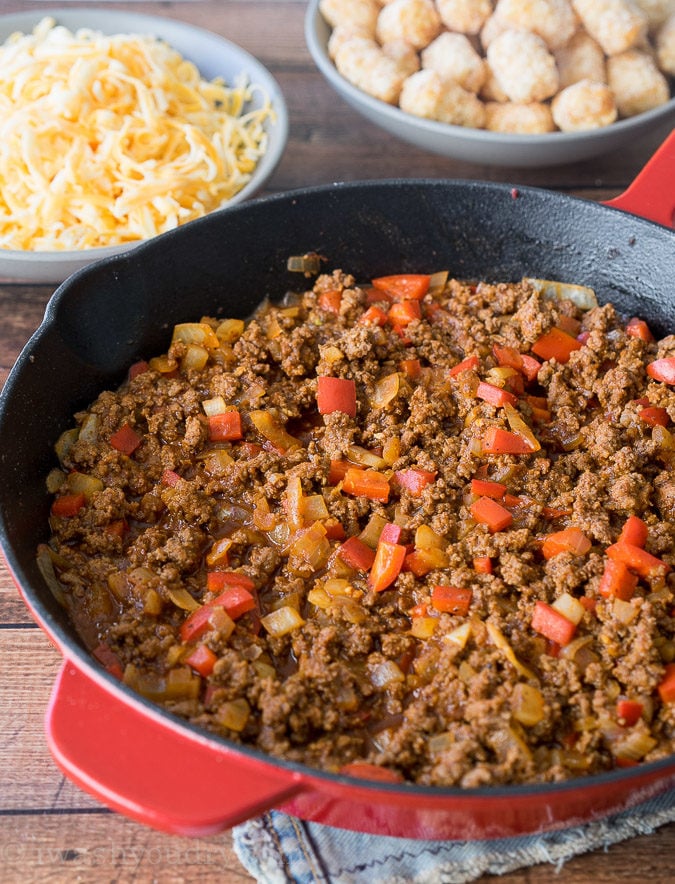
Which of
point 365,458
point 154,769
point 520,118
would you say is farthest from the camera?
point 520,118

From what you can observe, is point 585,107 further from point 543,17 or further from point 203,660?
point 203,660

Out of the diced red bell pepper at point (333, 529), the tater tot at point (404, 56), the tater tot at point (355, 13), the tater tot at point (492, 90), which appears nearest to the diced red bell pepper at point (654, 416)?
the diced red bell pepper at point (333, 529)

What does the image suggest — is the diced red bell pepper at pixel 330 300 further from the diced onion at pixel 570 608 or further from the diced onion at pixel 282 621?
the diced onion at pixel 570 608

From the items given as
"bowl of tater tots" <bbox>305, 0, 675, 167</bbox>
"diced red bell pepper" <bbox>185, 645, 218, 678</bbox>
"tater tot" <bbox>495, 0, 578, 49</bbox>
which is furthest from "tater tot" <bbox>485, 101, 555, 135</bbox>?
"diced red bell pepper" <bbox>185, 645, 218, 678</bbox>

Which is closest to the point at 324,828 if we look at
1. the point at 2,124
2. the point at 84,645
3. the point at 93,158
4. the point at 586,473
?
the point at 84,645

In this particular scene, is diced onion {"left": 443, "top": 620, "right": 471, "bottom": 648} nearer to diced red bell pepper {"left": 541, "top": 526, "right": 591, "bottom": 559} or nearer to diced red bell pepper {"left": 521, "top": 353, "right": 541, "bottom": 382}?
diced red bell pepper {"left": 541, "top": 526, "right": 591, "bottom": 559}

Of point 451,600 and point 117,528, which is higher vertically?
point 451,600

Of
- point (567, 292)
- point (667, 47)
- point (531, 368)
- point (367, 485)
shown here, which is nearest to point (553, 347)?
point (531, 368)
